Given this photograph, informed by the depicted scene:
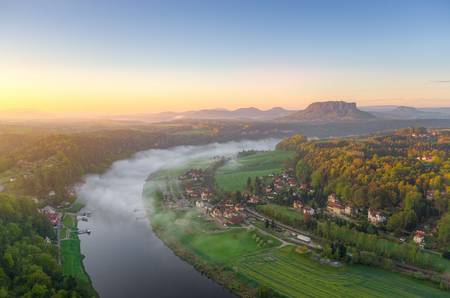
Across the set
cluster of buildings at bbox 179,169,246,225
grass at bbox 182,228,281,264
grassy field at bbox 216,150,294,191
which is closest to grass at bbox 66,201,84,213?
cluster of buildings at bbox 179,169,246,225

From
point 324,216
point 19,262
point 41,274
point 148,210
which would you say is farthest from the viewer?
point 148,210

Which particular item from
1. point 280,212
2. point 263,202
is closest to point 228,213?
point 280,212

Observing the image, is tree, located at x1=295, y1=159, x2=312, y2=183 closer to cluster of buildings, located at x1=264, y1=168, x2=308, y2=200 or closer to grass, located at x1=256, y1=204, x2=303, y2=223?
cluster of buildings, located at x1=264, y1=168, x2=308, y2=200

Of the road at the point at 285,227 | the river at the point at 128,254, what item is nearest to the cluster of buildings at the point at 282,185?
the road at the point at 285,227

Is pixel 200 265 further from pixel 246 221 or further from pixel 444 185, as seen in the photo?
pixel 444 185

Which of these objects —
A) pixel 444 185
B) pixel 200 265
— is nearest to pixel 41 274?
pixel 200 265

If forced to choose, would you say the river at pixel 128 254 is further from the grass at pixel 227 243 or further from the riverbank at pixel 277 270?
the grass at pixel 227 243
